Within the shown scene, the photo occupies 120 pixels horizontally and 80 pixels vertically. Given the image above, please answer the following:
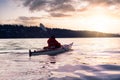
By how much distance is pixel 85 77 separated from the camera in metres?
18.1

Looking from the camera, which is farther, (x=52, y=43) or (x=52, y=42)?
(x=52, y=43)

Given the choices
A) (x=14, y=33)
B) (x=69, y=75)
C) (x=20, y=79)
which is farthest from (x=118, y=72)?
Answer: (x=14, y=33)

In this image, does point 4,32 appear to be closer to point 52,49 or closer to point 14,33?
point 14,33

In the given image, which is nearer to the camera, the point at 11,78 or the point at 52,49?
the point at 11,78

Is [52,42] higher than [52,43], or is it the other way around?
[52,42]

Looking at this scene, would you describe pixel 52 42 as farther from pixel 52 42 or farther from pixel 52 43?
pixel 52 43

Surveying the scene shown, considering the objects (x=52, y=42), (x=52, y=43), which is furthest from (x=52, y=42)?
(x=52, y=43)

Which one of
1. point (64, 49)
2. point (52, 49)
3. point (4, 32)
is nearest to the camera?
point (52, 49)

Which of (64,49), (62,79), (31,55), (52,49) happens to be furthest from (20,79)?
(64,49)

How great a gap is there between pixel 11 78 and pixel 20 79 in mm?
822

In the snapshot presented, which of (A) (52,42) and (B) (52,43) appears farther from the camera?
(B) (52,43)

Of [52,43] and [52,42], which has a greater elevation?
[52,42]

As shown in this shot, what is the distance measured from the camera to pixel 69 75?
62.6 feet

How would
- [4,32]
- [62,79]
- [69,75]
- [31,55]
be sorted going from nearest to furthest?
1. [62,79]
2. [69,75]
3. [31,55]
4. [4,32]
